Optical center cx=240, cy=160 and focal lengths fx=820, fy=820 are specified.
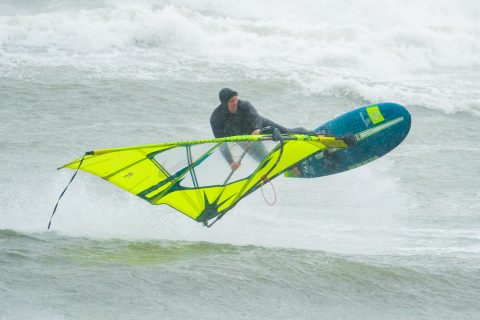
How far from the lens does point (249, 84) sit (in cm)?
1566

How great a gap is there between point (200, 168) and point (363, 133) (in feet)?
7.26

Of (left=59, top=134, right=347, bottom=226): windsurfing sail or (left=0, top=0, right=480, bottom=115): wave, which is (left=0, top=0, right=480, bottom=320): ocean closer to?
(left=0, top=0, right=480, bottom=115): wave

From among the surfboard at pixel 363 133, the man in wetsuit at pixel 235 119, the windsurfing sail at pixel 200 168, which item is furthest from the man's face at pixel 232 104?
the surfboard at pixel 363 133

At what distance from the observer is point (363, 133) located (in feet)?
29.3

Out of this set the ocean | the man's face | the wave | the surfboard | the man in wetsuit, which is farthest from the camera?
Answer: the wave

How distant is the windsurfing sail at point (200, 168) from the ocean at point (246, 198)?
41 cm

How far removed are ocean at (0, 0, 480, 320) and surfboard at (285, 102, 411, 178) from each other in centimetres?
51

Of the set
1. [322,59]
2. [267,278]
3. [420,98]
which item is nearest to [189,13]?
[322,59]

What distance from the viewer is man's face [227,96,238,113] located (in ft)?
24.8

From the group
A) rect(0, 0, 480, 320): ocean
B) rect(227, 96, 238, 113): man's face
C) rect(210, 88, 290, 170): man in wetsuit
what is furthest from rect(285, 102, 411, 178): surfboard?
rect(227, 96, 238, 113): man's face

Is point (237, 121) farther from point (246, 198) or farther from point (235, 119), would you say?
point (246, 198)

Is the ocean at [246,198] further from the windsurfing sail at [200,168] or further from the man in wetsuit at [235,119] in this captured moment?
the man in wetsuit at [235,119]

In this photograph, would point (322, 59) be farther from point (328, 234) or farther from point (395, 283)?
point (395, 283)

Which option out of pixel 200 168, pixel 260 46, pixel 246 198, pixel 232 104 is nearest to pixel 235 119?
pixel 232 104
